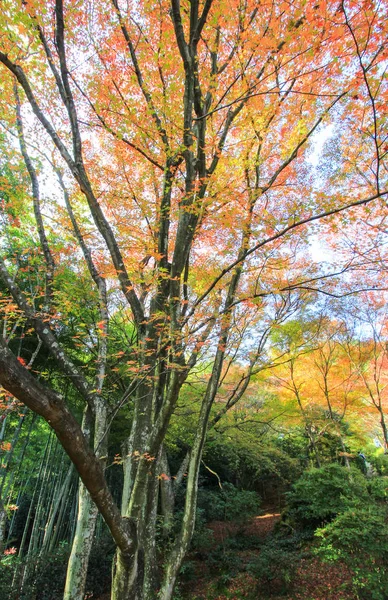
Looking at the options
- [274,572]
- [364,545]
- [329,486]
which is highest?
[329,486]

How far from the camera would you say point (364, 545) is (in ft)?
14.5

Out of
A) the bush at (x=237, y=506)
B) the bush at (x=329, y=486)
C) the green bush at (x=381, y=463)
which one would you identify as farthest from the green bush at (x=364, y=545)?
the green bush at (x=381, y=463)

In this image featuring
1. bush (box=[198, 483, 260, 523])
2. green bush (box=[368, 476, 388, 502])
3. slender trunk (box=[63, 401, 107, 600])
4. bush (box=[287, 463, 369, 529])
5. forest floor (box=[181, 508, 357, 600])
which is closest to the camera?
slender trunk (box=[63, 401, 107, 600])

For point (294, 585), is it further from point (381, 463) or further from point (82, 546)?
point (381, 463)

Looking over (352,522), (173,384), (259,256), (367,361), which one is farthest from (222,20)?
(367,361)

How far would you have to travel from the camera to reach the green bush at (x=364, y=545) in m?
4.27

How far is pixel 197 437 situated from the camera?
438 centimetres

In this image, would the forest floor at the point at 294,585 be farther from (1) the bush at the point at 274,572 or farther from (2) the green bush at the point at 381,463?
(2) the green bush at the point at 381,463

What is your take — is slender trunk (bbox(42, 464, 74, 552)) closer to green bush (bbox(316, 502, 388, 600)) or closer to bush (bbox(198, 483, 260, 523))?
bush (bbox(198, 483, 260, 523))

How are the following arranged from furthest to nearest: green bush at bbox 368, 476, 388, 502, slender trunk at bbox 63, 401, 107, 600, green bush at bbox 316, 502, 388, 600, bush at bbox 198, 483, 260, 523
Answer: bush at bbox 198, 483, 260, 523, green bush at bbox 368, 476, 388, 502, green bush at bbox 316, 502, 388, 600, slender trunk at bbox 63, 401, 107, 600

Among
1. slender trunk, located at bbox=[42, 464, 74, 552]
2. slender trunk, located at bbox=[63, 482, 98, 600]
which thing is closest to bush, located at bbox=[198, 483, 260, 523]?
slender trunk, located at bbox=[42, 464, 74, 552]

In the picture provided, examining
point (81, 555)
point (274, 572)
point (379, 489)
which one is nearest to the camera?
point (81, 555)

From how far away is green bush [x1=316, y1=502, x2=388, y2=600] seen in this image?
14.0ft

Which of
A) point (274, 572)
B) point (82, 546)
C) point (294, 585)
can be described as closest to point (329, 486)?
point (294, 585)
